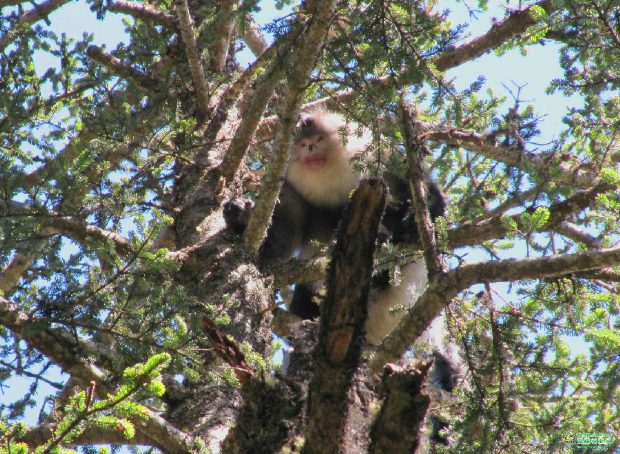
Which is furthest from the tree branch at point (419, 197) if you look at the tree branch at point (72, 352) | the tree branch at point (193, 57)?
the tree branch at point (193, 57)

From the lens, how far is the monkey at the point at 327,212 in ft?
19.3

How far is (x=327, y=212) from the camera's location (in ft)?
22.2

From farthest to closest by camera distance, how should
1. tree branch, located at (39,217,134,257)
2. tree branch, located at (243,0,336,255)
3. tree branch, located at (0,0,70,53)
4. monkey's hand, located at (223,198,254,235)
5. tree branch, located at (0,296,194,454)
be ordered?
tree branch, located at (0,0,70,53) → monkey's hand, located at (223,198,254,235) → tree branch, located at (39,217,134,257) → tree branch, located at (243,0,336,255) → tree branch, located at (0,296,194,454)

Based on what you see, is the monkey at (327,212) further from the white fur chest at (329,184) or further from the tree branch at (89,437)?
the tree branch at (89,437)

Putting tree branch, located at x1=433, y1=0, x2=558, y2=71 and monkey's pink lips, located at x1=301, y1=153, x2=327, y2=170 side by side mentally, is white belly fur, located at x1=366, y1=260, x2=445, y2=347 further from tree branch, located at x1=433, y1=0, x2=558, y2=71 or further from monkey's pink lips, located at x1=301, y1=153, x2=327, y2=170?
tree branch, located at x1=433, y1=0, x2=558, y2=71

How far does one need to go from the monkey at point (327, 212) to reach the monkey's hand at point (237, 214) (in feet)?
2.18

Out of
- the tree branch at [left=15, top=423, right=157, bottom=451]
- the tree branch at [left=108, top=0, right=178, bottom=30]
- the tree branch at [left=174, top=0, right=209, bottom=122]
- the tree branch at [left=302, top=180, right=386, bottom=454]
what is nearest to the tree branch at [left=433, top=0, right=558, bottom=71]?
the tree branch at [left=174, top=0, right=209, bottom=122]

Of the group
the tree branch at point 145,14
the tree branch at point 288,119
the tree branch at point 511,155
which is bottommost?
the tree branch at point 288,119

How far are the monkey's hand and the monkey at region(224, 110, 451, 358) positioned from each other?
666mm

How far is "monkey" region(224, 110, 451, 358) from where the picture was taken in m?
5.87

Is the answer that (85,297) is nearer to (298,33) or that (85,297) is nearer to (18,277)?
(298,33)

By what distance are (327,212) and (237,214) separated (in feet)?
6.82

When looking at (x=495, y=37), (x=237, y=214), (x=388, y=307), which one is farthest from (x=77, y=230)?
(x=495, y=37)

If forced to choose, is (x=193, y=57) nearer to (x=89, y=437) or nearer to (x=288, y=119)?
(x=288, y=119)
